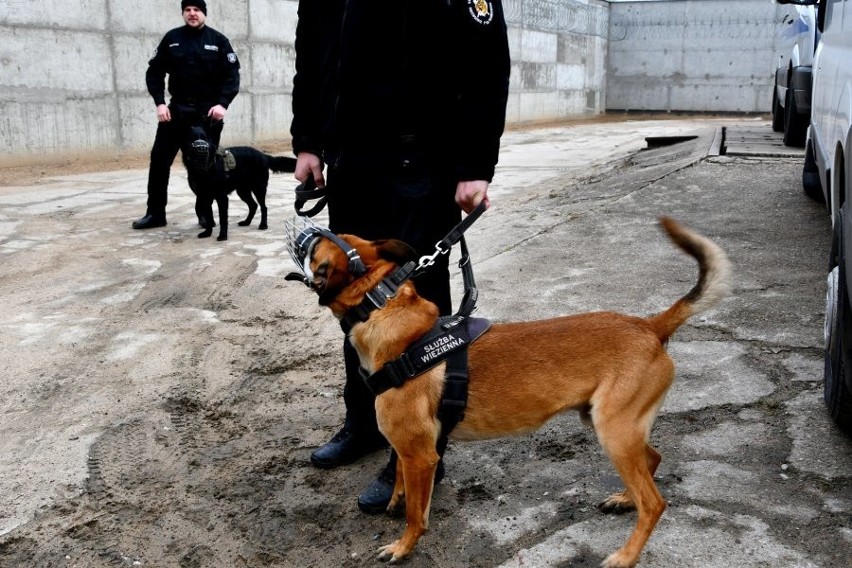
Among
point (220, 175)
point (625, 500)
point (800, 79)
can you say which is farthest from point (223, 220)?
point (800, 79)

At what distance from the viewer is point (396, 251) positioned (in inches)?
86.4

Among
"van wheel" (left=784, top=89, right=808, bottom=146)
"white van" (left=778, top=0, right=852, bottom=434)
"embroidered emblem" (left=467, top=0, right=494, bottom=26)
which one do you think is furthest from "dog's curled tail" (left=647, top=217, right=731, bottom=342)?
"van wheel" (left=784, top=89, right=808, bottom=146)

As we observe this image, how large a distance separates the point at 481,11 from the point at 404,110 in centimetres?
37

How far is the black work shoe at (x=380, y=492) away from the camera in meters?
2.50

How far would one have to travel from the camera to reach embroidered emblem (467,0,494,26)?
2.34 m

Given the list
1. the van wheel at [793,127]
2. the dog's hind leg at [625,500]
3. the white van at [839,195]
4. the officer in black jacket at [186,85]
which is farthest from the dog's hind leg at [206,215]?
the van wheel at [793,127]

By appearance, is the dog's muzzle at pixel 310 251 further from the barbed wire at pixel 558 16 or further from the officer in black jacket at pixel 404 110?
A: the barbed wire at pixel 558 16

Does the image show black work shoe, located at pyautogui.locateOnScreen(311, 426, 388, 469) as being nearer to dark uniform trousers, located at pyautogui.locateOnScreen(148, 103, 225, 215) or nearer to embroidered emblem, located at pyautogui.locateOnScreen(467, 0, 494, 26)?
embroidered emblem, located at pyautogui.locateOnScreen(467, 0, 494, 26)

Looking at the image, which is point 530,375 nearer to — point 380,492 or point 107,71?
point 380,492

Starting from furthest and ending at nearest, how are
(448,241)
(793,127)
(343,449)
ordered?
(793,127) → (343,449) → (448,241)

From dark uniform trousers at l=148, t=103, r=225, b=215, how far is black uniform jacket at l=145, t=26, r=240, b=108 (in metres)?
0.10

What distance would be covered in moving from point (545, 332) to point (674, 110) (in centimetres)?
2290

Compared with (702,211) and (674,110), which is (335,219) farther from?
(674,110)

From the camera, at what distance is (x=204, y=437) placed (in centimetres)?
304
